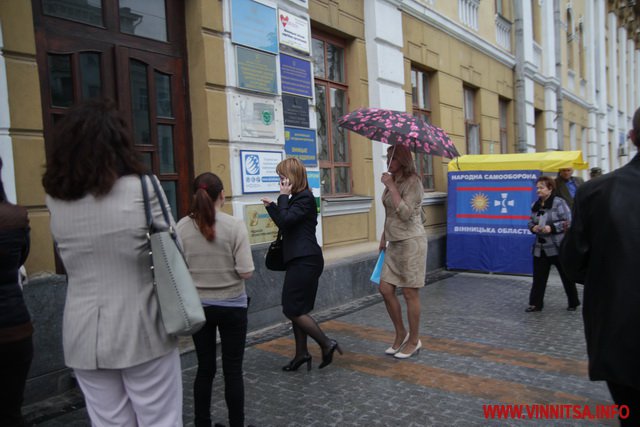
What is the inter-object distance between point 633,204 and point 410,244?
8.18ft

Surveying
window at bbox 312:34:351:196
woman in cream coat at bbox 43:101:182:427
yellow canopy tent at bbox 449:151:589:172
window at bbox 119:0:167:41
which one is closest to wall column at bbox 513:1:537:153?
yellow canopy tent at bbox 449:151:589:172

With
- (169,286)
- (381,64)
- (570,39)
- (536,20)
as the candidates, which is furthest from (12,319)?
(570,39)

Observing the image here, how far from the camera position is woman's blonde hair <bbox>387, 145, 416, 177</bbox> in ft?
14.8

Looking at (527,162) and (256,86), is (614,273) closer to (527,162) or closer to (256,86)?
(256,86)

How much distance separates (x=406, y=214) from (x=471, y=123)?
8.33m

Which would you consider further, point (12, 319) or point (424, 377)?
point (424, 377)

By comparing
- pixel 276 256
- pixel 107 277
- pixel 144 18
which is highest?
pixel 144 18

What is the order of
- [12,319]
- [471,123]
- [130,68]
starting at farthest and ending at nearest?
[471,123]
[130,68]
[12,319]

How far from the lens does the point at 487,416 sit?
136 inches

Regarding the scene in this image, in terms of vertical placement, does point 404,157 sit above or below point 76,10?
below

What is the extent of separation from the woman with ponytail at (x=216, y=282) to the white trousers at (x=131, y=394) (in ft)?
2.95

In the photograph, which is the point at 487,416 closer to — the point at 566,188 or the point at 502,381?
the point at 502,381

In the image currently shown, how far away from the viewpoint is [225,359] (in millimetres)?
3055

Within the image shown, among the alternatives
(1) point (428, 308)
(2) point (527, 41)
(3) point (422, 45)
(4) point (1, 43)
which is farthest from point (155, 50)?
(2) point (527, 41)
